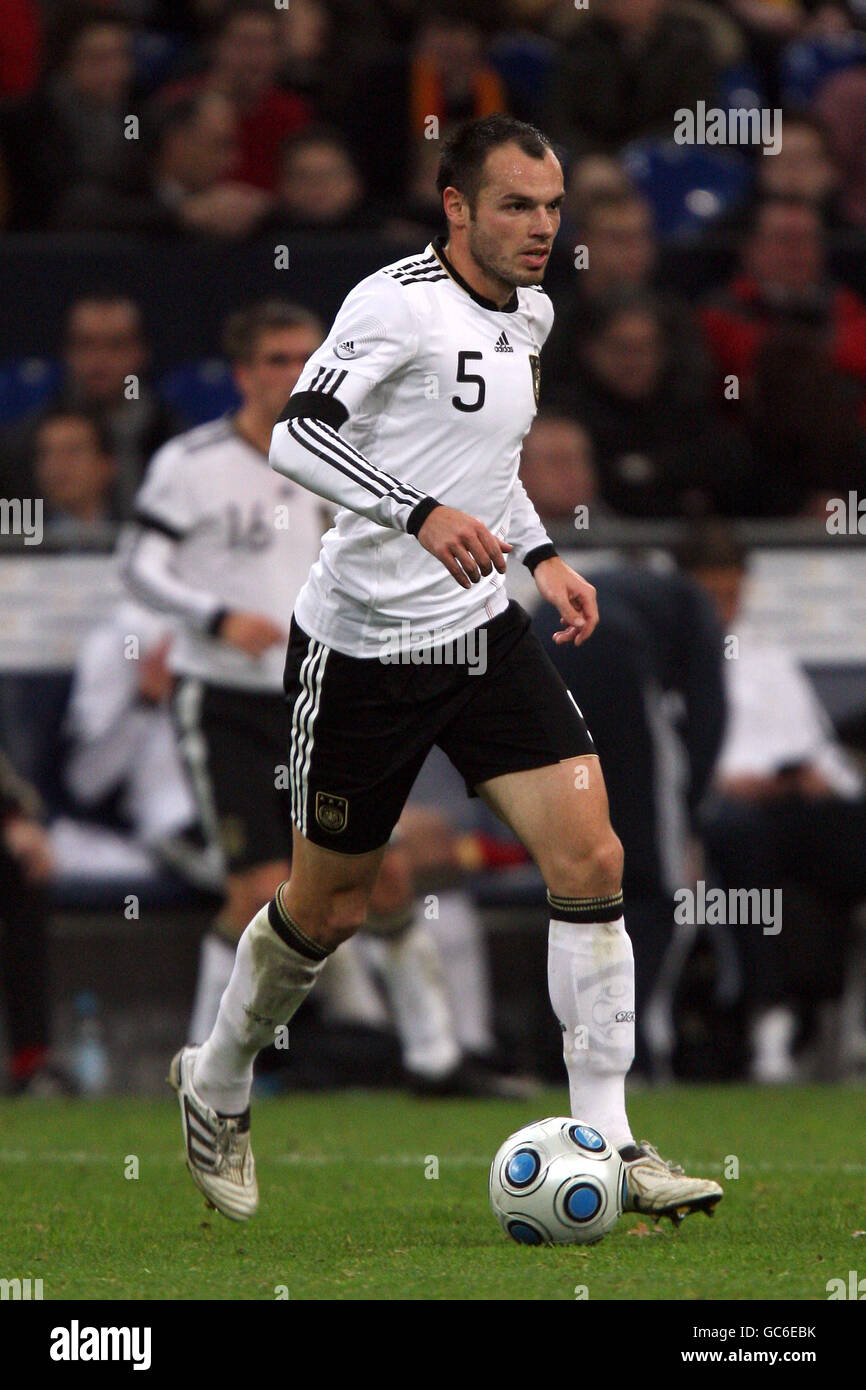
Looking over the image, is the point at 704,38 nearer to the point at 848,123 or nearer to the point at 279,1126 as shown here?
the point at 848,123

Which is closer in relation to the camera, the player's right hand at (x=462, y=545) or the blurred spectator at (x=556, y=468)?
the player's right hand at (x=462, y=545)

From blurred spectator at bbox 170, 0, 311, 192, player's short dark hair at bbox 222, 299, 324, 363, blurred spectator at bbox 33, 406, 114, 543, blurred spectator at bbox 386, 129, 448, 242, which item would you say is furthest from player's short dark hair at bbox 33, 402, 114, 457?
blurred spectator at bbox 170, 0, 311, 192

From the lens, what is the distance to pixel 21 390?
1184 centimetres

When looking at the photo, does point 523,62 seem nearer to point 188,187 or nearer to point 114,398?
point 188,187

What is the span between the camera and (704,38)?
13172mm

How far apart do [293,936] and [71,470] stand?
549 centimetres

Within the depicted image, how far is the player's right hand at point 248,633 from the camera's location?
27.5 feet

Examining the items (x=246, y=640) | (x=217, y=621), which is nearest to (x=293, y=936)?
(x=246, y=640)

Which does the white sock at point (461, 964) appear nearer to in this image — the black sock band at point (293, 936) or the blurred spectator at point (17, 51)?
the black sock band at point (293, 936)

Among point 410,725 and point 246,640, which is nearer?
point 410,725

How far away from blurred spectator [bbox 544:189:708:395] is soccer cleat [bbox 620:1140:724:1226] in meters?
6.48

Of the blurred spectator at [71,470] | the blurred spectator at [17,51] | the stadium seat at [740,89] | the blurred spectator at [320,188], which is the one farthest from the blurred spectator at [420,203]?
the blurred spectator at [17,51]

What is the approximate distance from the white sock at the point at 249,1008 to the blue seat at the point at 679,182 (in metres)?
8.09

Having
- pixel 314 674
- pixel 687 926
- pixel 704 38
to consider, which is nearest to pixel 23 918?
pixel 687 926
